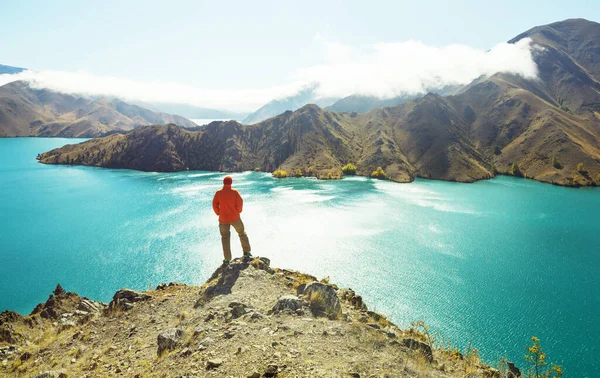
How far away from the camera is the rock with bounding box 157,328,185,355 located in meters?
10.4

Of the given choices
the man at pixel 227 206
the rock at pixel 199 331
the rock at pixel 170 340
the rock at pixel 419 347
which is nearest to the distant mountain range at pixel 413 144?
the man at pixel 227 206

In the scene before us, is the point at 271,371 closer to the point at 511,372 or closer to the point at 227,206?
the point at 227,206

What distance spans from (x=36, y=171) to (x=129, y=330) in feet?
638

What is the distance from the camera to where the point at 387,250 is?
56500mm

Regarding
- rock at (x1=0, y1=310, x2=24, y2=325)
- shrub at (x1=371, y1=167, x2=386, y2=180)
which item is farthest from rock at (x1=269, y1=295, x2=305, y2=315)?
shrub at (x1=371, y1=167, x2=386, y2=180)

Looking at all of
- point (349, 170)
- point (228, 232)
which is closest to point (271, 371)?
point (228, 232)

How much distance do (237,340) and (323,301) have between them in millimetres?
4332

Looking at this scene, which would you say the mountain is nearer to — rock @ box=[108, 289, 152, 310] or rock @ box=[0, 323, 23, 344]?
rock @ box=[108, 289, 152, 310]

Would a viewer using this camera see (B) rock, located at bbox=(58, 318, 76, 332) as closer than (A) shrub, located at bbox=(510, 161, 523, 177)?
Yes

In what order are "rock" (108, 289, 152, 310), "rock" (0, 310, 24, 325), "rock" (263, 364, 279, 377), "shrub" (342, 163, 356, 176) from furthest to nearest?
"shrub" (342, 163, 356, 176) < "rock" (0, 310, 24, 325) < "rock" (108, 289, 152, 310) < "rock" (263, 364, 279, 377)

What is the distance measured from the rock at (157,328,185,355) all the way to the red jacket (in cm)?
596

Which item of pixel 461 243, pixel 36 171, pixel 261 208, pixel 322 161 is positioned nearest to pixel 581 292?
pixel 461 243

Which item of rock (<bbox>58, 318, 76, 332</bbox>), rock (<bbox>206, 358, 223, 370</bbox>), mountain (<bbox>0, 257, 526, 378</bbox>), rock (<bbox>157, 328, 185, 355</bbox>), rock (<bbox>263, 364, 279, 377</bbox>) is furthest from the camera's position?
rock (<bbox>58, 318, 76, 332</bbox>)

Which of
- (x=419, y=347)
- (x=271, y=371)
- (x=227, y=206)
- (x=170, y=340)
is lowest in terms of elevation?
(x=419, y=347)
